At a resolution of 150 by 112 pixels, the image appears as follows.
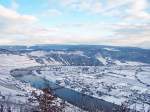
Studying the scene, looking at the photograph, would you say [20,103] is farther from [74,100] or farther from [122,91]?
[122,91]

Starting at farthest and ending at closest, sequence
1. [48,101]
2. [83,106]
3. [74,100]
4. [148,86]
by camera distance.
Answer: [148,86] < [74,100] < [83,106] < [48,101]

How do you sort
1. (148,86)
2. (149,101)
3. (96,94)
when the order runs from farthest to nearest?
(148,86) < (96,94) < (149,101)

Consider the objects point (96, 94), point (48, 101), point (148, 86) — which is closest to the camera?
point (48, 101)

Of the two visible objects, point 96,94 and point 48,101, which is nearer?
point 48,101

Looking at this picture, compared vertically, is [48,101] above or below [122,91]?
above

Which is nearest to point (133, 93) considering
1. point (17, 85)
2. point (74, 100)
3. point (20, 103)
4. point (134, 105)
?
point (134, 105)

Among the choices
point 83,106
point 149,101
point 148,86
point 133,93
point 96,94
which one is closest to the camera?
point 83,106

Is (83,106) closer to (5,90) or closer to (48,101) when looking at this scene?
(5,90)

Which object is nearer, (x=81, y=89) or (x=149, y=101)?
(x=149, y=101)

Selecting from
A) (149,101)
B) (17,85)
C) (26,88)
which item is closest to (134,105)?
(149,101)
